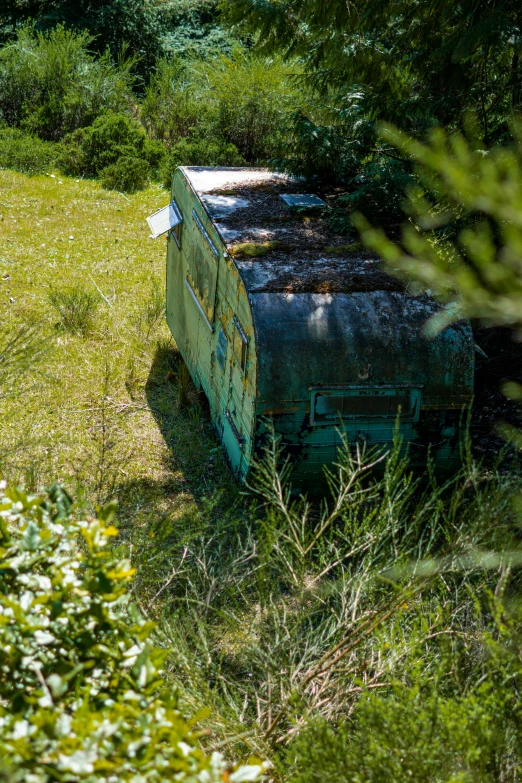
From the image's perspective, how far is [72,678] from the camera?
7.51ft

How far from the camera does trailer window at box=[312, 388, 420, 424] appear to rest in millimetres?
4852

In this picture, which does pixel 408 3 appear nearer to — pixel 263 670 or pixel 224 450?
pixel 224 450

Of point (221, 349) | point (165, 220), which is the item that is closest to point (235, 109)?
point (165, 220)

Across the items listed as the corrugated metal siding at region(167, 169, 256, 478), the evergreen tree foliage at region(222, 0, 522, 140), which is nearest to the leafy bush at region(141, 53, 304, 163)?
the evergreen tree foliage at region(222, 0, 522, 140)

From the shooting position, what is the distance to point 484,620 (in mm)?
4133

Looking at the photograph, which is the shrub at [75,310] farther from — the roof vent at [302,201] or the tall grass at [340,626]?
the tall grass at [340,626]

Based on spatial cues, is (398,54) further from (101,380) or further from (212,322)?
(101,380)

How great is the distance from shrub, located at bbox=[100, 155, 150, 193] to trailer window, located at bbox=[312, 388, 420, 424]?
10.6 meters

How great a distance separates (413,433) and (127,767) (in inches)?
136

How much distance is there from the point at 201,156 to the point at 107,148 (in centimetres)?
224

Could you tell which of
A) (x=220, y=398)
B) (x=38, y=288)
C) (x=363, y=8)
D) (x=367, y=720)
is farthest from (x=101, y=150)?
(x=367, y=720)

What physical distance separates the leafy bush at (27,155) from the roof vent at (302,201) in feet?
32.0

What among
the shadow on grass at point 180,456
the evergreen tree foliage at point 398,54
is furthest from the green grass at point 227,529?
the evergreen tree foliage at point 398,54

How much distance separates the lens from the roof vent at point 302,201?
6270 millimetres
